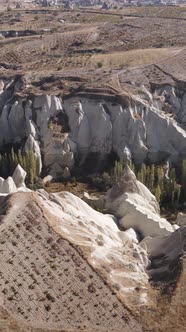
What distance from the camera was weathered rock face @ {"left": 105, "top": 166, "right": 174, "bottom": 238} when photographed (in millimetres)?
49594

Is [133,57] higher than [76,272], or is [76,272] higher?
[133,57]

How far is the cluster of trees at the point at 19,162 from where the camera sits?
67.7 meters

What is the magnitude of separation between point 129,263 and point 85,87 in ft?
143

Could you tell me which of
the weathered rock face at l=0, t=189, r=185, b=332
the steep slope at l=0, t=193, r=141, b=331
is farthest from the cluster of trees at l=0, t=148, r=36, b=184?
the steep slope at l=0, t=193, r=141, b=331

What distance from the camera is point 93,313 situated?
32.8m

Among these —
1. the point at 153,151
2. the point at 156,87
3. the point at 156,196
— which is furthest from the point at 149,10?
the point at 156,196

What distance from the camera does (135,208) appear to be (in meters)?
51.0

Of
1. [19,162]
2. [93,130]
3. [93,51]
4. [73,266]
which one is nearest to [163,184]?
[93,130]

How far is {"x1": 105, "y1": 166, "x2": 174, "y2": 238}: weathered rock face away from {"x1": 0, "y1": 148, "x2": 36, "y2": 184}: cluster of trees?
15014 millimetres

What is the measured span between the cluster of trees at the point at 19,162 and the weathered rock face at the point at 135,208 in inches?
591

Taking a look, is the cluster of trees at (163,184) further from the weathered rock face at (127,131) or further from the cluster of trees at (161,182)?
the weathered rock face at (127,131)

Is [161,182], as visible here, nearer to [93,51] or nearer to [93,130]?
[93,130]

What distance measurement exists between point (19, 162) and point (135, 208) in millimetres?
23155

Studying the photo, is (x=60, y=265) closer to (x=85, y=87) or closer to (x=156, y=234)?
(x=156, y=234)
